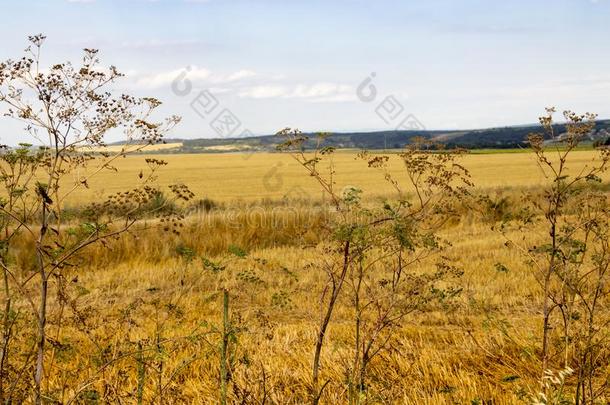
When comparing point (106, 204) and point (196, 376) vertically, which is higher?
point (106, 204)

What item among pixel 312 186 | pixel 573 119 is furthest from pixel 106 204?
pixel 312 186

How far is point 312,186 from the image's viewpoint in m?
32.7

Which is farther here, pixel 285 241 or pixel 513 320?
pixel 285 241

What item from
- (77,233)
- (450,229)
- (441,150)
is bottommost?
(450,229)

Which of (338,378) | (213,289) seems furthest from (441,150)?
(213,289)

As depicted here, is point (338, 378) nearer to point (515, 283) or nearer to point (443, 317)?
A: point (443, 317)

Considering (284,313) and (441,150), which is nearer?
(441,150)

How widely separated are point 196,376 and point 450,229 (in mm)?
11835

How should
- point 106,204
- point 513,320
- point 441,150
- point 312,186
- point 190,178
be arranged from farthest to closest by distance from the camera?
1. point 190,178
2. point 312,186
3. point 513,320
4. point 441,150
5. point 106,204

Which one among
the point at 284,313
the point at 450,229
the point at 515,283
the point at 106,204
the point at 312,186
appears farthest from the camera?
the point at 312,186

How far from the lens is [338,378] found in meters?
4.95

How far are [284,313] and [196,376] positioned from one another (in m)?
3.25

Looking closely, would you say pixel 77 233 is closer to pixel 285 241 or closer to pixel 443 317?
pixel 443 317

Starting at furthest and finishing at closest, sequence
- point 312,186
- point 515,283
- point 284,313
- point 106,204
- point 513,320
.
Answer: point 312,186 → point 515,283 → point 284,313 → point 513,320 → point 106,204
